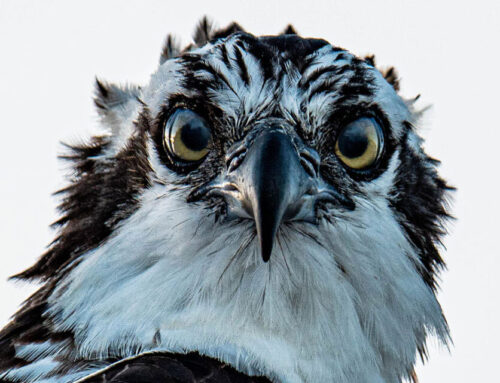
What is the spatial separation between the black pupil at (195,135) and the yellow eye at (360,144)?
829 millimetres

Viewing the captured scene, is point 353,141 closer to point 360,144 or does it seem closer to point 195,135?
point 360,144

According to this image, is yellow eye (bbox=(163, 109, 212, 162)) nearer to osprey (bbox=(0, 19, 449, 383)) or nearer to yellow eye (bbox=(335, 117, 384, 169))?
osprey (bbox=(0, 19, 449, 383))

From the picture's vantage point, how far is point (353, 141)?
5.73m

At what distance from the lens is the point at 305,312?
555 centimetres

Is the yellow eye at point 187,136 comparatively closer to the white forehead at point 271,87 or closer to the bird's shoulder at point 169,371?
the white forehead at point 271,87

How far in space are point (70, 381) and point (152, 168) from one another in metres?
1.45

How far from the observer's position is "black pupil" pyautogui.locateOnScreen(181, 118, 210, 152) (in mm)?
5574

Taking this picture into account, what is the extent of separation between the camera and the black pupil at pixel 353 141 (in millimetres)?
5695

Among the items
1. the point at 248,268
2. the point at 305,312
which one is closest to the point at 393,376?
the point at 305,312

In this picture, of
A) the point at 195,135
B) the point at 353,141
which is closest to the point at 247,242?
the point at 195,135

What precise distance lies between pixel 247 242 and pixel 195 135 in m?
0.74

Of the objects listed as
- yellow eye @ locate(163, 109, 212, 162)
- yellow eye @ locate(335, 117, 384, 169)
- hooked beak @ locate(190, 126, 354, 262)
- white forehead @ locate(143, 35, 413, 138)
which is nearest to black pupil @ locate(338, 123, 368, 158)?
yellow eye @ locate(335, 117, 384, 169)

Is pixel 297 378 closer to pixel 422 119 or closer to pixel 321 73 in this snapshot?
pixel 321 73

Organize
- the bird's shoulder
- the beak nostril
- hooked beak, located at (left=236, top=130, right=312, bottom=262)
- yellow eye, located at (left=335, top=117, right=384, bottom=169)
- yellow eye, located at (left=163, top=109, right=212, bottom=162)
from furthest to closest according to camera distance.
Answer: yellow eye, located at (left=335, top=117, right=384, bottom=169) → yellow eye, located at (left=163, top=109, right=212, bottom=162) → the beak nostril → hooked beak, located at (left=236, top=130, right=312, bottom=262) → the bird's shoulder
